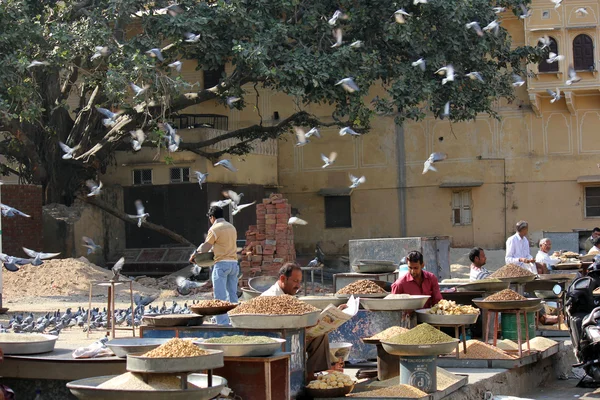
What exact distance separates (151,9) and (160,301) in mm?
6453

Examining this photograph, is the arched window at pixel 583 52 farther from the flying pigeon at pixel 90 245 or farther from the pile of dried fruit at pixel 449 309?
the pile of dried fruit at pixel 449 309

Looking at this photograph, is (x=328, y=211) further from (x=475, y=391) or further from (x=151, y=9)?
(x=475, y=391)

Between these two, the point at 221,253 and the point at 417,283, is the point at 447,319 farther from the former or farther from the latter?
the point at 221,253

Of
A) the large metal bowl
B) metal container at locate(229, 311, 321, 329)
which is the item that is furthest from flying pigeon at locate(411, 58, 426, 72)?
metal container at locate(229, 311, 321, 329)

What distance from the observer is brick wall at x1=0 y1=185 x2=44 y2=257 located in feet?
73.5

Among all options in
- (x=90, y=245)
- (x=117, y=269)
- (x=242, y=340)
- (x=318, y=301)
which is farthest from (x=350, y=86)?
(x=242, y=340)

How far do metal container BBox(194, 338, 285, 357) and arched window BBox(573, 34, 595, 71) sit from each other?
73.8 ft

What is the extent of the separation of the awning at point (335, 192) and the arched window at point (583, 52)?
7.65 metres

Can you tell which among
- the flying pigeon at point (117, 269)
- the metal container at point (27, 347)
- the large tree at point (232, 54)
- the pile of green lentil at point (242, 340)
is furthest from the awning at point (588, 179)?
the metal container at point (27, 347)

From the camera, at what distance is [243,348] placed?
21.3 feet

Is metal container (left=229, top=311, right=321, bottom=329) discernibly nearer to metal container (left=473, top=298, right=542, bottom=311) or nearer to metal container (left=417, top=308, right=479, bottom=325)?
metal container (left=417, top=308, right=479, bottom=325)

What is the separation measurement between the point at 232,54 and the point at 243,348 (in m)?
15.2

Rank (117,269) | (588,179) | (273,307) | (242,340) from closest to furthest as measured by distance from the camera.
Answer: (242,340), (273,307), (117,269), (588,179)

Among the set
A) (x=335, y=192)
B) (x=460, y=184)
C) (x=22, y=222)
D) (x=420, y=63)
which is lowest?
(x=22, y=222)
